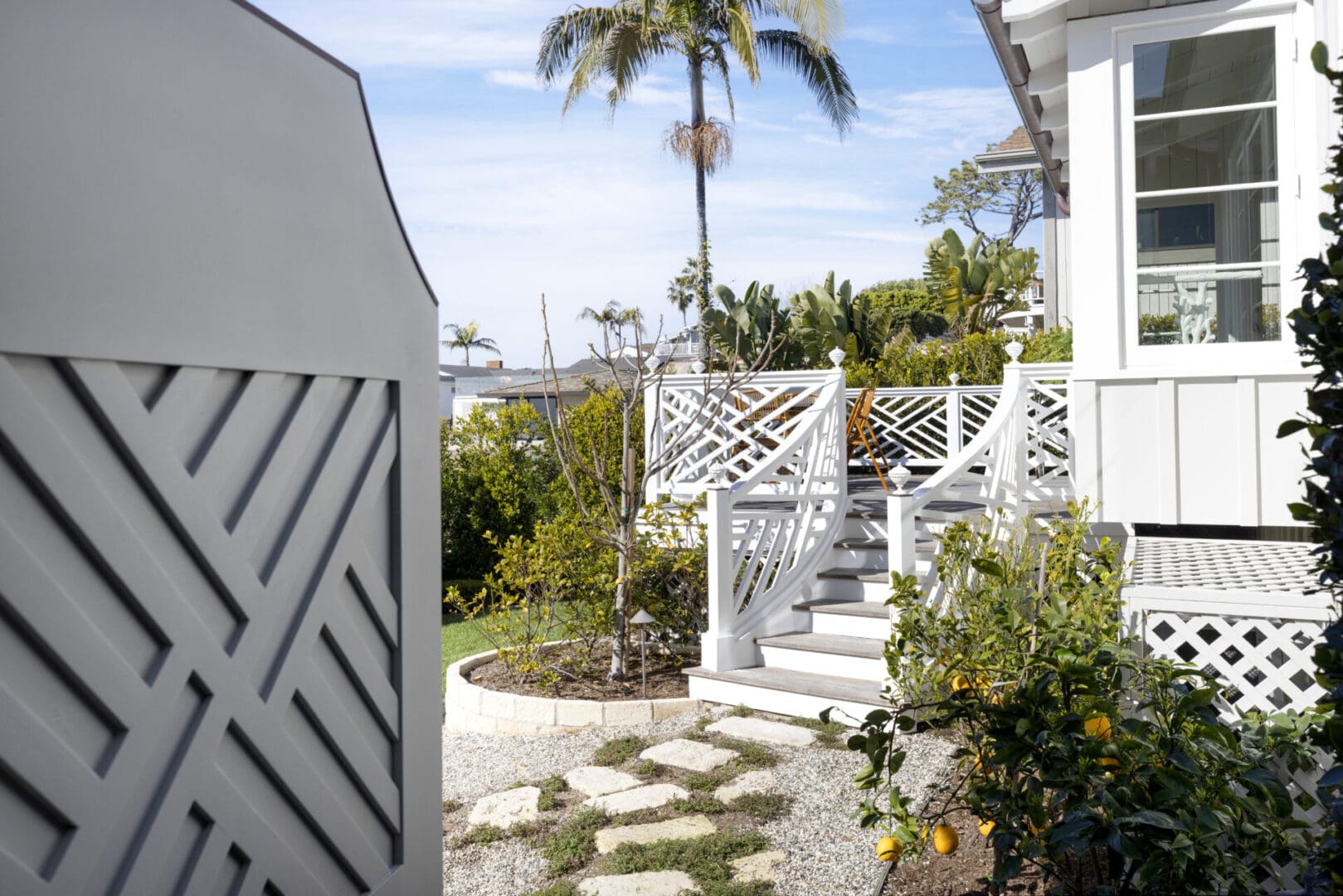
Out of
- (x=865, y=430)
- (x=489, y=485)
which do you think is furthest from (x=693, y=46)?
(x=489, y=485)

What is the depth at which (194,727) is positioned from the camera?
187 cm

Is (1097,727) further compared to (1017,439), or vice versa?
(1017,439)

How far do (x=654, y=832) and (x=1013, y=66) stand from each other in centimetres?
546

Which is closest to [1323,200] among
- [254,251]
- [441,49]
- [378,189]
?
[378,189]

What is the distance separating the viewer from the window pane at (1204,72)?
5.54 metres

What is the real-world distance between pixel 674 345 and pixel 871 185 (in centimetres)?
3784

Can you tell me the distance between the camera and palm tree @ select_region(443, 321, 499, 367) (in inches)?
2288

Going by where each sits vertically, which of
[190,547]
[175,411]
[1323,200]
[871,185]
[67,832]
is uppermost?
[871,185]

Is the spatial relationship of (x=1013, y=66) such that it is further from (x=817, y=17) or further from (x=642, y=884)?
(x=817, y=17)

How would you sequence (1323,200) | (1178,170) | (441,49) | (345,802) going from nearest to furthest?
(345,802), (1323,200), (1178,170), (441,49)

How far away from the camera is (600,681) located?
23.8 feet

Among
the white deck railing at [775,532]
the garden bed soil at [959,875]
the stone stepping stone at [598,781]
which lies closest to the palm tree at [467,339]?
the white deck railing at [775,532]

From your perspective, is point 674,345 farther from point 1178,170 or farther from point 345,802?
point 345,802

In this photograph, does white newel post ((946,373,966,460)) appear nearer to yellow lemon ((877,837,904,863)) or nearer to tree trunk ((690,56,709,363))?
yellow lemon ((877,837,904,863))
